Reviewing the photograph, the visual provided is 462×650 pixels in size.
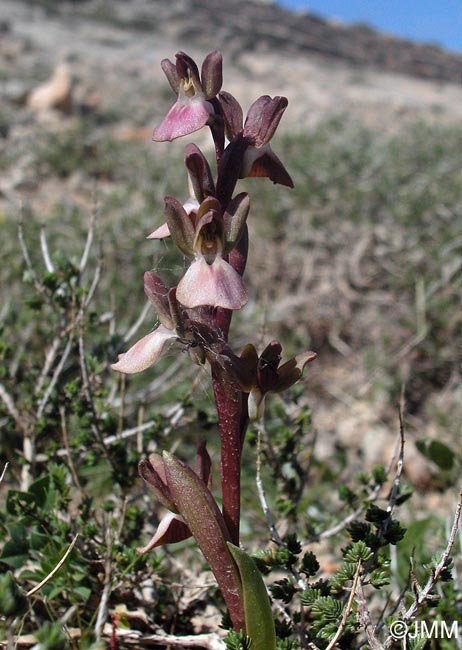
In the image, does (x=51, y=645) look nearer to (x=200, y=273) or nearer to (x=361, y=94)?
(x=200, y=273)

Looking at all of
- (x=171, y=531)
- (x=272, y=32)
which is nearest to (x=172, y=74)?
(x=171, y=531)

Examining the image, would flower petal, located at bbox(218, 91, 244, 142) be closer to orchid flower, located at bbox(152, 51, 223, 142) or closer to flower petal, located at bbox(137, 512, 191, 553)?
orchid flower, located at bbox(152, 51, 223, 142)

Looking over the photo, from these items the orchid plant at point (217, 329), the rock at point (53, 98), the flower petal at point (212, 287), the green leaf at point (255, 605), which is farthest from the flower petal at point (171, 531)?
the rock at point (53, 98)

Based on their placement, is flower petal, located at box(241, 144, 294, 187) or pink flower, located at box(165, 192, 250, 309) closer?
pink flower, located at box(165, 192, 250, 309)

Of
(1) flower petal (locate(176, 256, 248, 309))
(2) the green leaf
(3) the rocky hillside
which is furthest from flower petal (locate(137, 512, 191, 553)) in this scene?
(3) the rocky hillside

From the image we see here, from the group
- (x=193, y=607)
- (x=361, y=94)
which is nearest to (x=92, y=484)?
(x=193, y=607)

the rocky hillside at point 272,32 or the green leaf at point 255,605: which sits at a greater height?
the rocky hillside at point 272,32

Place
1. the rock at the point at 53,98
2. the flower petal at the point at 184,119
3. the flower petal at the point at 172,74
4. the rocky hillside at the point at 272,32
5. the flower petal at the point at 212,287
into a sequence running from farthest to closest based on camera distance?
the rocky hillside at the point at 272,32
the rock at the point at 53,98
the flower petal at the point at 172,74
the flower petal at the point at 184,119
the flower petal at the point at 212,287

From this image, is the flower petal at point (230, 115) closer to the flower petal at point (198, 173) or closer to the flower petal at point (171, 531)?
the flower petal at point (198, 173)

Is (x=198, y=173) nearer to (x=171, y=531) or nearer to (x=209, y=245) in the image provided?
(x=209, y=245)
